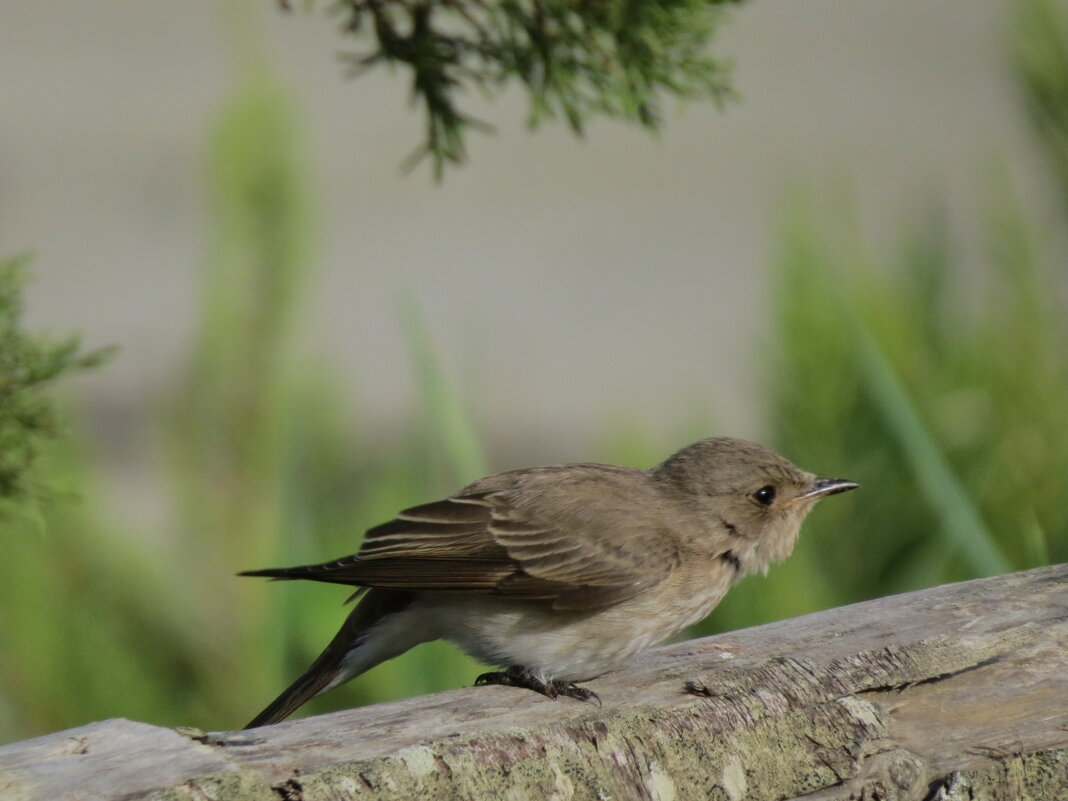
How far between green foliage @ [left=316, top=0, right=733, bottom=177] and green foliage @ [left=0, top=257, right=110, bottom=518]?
2.09 ft

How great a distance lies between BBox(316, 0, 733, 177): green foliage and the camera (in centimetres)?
234

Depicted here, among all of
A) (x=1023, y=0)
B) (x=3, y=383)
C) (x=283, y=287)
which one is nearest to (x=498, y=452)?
(x=283, y=287)

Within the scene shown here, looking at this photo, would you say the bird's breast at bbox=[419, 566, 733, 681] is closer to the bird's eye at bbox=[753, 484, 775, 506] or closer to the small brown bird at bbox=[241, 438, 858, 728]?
the small brown bird at bbox=[241, 438, 858, 728]

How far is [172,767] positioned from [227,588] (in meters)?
1.67

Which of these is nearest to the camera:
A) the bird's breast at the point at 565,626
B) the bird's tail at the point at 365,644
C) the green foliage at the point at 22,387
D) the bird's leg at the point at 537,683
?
the bird's leg at the point at 537,683

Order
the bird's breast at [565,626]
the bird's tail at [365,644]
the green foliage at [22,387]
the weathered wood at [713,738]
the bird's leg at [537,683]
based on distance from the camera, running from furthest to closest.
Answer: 1. the bird's tail at [365,644]
2. the bird's breast at [565,626]
3. the green foliage at [22,387]
4. the bird's leg at [537,683]
5. the weathered wood at [713,738]

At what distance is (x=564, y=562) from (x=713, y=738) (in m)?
0.77

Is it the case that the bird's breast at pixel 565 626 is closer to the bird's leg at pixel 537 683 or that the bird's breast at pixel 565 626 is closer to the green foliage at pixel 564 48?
the bird's leg at pixel 537 683

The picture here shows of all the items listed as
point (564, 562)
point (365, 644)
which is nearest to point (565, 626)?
point (564, 562)

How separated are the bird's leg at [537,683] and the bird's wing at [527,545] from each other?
5.8 inches

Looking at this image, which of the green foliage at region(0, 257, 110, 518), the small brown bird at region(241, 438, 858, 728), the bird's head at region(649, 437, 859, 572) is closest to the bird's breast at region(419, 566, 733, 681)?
the small brown bird at region(241, 438, 858, 728)

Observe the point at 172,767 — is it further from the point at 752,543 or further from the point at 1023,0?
the point at 1023,0

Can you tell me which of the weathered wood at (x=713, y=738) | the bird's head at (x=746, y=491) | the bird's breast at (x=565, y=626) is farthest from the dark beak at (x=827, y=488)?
the weathered wood at (x=713, y=738)

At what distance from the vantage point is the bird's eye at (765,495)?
2766 millimetres
